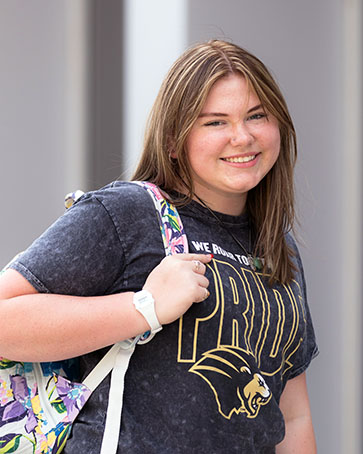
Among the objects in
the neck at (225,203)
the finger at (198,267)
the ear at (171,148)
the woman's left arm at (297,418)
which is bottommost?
the woman's left arm at (297,418)

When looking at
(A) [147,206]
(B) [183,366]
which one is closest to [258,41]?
(A) [147,206]

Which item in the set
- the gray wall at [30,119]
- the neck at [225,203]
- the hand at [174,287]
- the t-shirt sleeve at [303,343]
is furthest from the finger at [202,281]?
the gray wall at [30,119]

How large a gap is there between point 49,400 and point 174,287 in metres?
0.39

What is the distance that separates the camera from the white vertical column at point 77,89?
3502 millimetres

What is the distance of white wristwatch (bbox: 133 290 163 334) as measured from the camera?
162 cm

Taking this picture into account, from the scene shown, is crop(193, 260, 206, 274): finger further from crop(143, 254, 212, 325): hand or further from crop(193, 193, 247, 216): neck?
crop(193, 193, 247, 216): neck

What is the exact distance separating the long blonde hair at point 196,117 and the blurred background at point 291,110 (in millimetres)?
1388

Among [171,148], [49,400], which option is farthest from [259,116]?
[49,400]

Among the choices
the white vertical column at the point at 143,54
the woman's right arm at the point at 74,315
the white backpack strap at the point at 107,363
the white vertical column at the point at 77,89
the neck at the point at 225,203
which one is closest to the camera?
the woman's right arm at the point at 74,315

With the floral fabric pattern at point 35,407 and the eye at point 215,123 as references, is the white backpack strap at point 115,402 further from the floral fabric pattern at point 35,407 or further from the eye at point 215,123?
the eye at point 215,123

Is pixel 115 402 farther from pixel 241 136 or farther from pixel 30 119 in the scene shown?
pixel 30 119

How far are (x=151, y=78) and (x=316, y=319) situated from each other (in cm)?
136

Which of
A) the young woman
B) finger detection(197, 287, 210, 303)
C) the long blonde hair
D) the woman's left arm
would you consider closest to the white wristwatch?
the young woman

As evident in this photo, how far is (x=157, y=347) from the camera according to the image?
1710 millimetres
